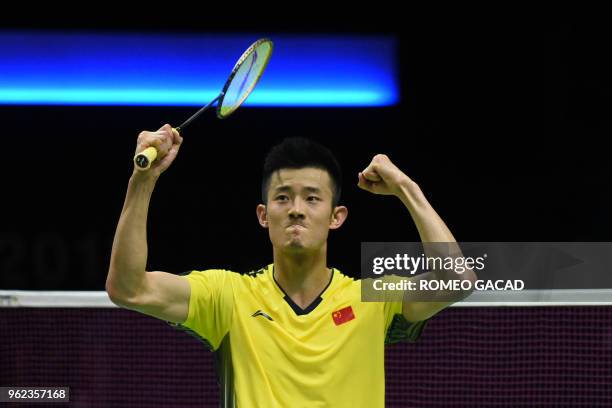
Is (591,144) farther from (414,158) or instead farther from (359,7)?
(359,7)

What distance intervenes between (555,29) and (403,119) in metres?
1.18

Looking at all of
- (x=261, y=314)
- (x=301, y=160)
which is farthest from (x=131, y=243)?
(x=301, y=160)

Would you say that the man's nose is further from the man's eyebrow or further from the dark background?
the dark background

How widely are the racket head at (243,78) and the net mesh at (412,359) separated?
73.6 inches

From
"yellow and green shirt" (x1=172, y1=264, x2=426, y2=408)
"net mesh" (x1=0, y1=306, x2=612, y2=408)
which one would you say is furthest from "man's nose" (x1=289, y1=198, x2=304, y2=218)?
"net mesh" (x1=0, y1=306, x2=612, y2=408)

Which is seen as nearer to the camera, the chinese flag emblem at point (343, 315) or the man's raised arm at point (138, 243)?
the man's raised arm at point (138, 243)

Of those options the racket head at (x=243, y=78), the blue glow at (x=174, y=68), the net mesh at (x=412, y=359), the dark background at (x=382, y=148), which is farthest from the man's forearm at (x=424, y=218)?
the blue glow at (x=174, y=68)

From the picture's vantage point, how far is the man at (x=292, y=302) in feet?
9.24

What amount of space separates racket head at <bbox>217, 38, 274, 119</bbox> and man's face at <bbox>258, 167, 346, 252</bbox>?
1.91 ft

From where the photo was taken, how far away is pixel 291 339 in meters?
2.92

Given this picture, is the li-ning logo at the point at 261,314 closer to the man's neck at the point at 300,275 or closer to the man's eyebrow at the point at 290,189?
the man's neck at the point at 300,275

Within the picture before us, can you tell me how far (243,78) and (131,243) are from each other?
1.12 m

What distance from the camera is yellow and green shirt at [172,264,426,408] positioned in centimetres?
286

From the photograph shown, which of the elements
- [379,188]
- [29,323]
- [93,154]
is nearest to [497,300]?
[379,188]
